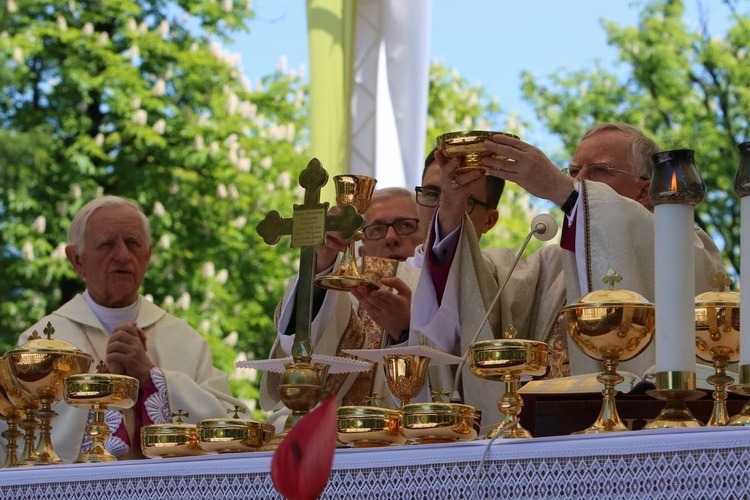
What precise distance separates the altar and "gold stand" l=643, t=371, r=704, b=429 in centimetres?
17

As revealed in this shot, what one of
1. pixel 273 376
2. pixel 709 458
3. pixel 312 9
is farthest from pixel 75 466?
pixel 312 9

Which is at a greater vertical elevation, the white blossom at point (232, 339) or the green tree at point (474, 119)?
the green tree at point (474, 119)

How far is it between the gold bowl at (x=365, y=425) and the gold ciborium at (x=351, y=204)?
1.87ft

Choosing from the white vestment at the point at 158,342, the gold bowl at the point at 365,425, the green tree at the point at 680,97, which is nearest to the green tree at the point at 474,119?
the green tree at the point at 680,97

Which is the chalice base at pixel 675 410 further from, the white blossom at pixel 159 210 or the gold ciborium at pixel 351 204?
the white blossom at pixel 159 210

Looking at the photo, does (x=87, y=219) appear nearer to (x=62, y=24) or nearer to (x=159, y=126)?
(x=159, y=126)

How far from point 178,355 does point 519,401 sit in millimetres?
3111

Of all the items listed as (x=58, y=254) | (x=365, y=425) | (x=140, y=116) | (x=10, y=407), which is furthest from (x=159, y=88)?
(x=365, y=425)

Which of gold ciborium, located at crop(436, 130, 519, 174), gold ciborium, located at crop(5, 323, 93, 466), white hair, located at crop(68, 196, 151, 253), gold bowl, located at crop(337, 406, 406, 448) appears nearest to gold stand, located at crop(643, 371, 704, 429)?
gold bowl, located at crop(337, 406, 406, 448)

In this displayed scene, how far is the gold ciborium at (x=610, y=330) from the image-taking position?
2795 mm

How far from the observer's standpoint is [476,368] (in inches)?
117

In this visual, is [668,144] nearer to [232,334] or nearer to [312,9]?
[232,334]

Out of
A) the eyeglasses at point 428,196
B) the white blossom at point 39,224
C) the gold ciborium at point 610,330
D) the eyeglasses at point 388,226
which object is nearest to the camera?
the gold ciborium at point 610,330

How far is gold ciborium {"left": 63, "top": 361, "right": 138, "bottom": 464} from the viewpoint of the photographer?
3.37 meters
